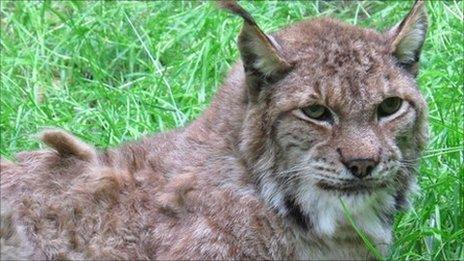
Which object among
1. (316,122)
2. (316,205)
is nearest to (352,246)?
(316,205)

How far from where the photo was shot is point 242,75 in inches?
233

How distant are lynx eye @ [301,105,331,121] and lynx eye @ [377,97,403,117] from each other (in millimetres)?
239

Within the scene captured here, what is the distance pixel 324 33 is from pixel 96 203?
1336 mm

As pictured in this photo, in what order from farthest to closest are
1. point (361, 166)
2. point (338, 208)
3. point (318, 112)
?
point (338, 208)
point (318, 112)
point (361, 166)

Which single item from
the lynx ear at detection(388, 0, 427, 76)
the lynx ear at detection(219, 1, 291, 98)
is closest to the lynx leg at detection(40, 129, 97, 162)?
the lynx ear at detection(219, 1, 291, 98)

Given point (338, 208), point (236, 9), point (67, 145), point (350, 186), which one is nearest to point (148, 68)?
point (67, 145)

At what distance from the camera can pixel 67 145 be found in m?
5.96

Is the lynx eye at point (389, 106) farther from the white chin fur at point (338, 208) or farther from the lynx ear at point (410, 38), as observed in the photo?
the white chin fur at point (338, 208)

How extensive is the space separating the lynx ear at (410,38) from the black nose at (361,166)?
0.62 metres

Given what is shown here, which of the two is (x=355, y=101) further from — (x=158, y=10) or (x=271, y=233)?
(x=158, y=10)

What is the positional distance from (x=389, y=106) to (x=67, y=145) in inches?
61.1

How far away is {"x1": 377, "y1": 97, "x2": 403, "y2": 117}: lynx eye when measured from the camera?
5.59m

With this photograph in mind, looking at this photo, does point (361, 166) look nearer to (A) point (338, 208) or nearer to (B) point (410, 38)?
(A) point (338, 208)

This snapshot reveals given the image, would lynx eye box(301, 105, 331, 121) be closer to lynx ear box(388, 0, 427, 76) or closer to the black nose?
the black nose
